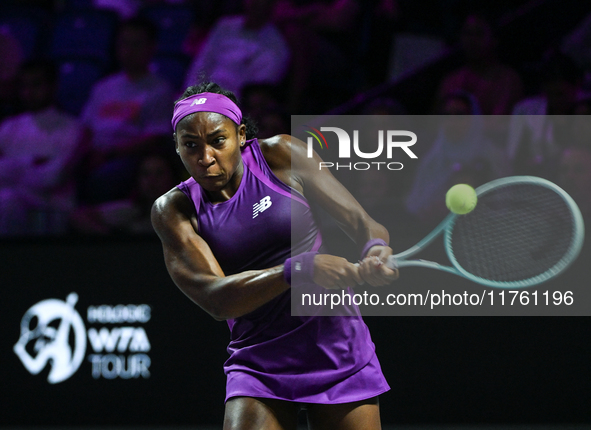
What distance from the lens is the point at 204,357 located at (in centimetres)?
436

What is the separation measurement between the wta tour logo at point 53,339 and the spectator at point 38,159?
463mm

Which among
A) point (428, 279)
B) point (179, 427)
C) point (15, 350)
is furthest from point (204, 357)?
point (428, 279)

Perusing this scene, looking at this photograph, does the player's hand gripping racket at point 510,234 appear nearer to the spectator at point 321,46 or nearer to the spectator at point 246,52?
the spectator at point 321,46

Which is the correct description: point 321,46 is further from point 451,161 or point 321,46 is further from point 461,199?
point 461,199

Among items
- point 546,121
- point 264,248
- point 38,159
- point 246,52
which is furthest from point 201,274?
point 246,52

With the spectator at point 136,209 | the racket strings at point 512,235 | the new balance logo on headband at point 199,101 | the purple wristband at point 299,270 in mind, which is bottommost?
the purple wristband at point 299,270

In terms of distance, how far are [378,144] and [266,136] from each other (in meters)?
0.69

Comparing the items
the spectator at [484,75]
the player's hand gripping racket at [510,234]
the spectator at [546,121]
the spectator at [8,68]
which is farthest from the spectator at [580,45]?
the spectator at [8,68]

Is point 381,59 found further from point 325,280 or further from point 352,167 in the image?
point 325,280

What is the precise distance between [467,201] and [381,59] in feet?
10.5

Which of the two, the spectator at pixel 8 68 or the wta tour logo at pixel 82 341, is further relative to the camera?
the spectator at pixel 8 68

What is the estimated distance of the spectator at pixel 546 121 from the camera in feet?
13.2

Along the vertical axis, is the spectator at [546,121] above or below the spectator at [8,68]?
below

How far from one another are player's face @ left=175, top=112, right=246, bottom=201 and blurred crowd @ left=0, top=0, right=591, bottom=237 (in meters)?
1.85
